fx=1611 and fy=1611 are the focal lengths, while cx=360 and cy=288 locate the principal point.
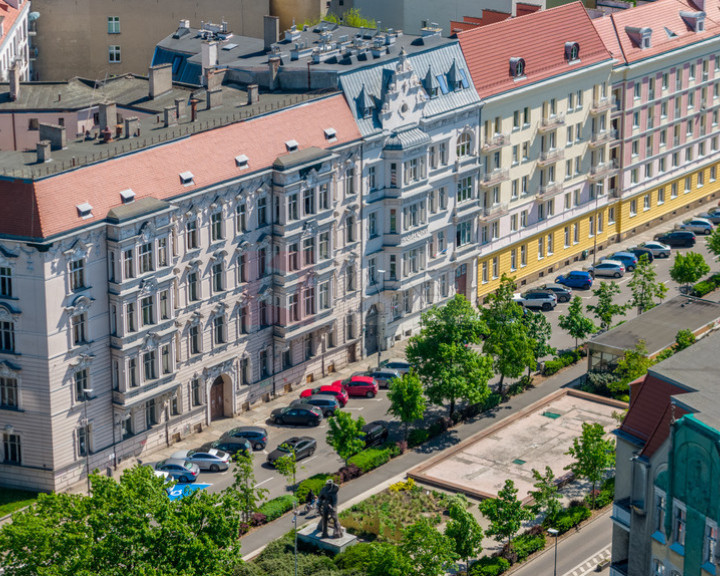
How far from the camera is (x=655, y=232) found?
183375 mm

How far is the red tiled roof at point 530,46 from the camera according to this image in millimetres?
154250

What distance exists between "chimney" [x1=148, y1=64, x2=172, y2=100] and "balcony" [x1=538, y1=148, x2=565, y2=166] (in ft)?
134

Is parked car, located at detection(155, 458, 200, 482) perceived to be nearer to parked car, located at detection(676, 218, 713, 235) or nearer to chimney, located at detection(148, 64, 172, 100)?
chimney, located at detection(148, 64, 172, 100)

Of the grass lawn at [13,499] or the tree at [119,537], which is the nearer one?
the tree at [119,537]

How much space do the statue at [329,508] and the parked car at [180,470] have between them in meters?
13.5

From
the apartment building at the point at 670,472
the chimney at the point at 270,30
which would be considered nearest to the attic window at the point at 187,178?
the chimney at the point at 270,30

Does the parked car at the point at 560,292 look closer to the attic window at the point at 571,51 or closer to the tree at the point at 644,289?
the tree at the point at 644,289

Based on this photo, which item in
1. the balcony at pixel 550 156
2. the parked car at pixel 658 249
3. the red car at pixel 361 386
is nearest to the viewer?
the red car at pixel 361 386

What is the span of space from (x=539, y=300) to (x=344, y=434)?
41.8 meters

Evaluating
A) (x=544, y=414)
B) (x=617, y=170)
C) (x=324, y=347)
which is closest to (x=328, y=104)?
(x=324, y=347)

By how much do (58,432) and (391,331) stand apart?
3897cm

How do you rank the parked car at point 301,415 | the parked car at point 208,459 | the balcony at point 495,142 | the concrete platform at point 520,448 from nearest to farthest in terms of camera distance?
the concrete platform at point 520,448 → the parked car at point 208,459 → the parked car at point 301,415 → the balcony at point 495,142

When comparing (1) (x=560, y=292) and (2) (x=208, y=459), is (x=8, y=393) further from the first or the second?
(1) (x=560, y=292)

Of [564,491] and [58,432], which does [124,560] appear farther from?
[564,491]
